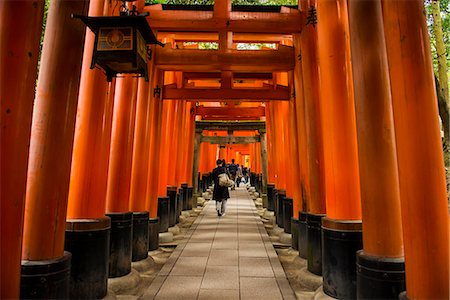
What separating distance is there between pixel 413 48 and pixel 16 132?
262cm

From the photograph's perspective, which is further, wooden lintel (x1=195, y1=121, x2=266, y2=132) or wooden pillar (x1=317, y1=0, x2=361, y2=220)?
wooden lintel (x1=195, y1=121, x2=266, y2=132)

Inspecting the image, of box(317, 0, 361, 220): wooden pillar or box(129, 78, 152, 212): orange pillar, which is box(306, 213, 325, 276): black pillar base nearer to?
box(317, 0, 361, 220): wooden pillar

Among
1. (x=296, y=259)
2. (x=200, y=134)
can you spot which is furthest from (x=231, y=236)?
(x=200, y=134)

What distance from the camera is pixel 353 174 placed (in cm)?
358

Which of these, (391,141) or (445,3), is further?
(445,3)

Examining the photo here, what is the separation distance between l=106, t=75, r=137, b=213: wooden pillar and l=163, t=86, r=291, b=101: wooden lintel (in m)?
2.24

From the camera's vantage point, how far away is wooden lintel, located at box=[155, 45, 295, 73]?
6.21m

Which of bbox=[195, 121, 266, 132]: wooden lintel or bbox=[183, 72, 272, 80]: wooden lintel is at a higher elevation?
→ bbox=[183, 72, 272, 80]: wooden lintel

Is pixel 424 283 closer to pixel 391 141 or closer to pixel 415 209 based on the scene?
pixel 415 209

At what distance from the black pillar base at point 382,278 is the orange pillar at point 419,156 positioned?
1.71ft

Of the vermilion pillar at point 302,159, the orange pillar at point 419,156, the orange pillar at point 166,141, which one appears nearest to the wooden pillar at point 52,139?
the orange pillar at point 419,156

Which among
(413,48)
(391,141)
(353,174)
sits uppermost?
(413,48)

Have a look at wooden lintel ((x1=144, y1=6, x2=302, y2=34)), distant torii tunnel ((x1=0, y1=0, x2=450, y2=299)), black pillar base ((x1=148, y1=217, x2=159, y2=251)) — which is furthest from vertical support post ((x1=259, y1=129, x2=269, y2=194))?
wooden lintel ((x1=144, y1=6, x2=302, y2=34))

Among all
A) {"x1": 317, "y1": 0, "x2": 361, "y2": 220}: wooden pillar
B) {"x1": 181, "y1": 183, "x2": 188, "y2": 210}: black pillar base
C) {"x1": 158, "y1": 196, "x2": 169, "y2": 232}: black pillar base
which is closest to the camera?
{"x1": 317, "y1": 0, "x2": 361, "y2": 220}: wooden pillar
